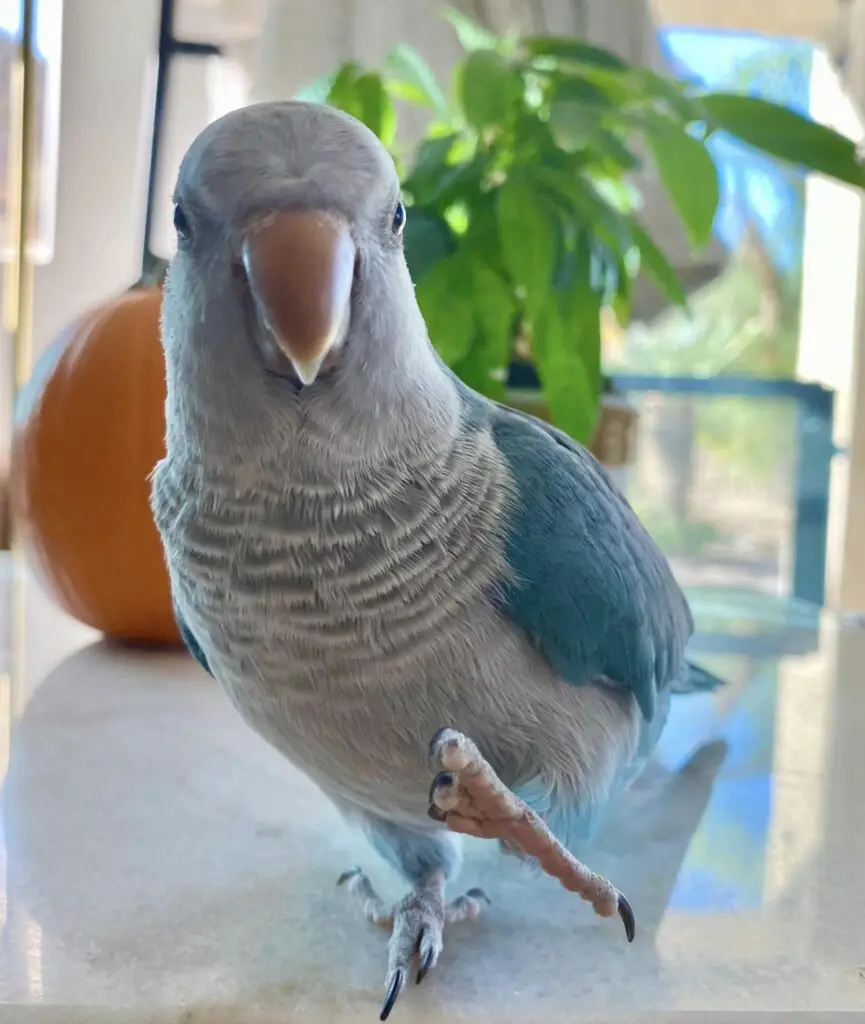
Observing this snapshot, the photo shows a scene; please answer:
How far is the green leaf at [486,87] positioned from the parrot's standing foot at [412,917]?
0.61 meters

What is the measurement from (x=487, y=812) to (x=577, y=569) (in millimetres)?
99

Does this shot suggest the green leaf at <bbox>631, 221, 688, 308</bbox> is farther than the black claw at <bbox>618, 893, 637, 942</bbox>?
Yes

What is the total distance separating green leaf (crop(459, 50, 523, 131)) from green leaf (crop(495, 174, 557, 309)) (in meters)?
0.10

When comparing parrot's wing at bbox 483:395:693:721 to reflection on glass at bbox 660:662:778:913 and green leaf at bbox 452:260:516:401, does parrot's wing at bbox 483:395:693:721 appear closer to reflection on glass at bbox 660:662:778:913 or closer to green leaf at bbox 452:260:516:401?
reflection on glass at bbox 660:662:778:913

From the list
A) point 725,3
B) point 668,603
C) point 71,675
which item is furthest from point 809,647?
point 725,3

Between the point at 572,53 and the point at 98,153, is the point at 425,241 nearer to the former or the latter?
the point at 572,53

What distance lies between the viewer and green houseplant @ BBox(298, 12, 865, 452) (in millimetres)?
699

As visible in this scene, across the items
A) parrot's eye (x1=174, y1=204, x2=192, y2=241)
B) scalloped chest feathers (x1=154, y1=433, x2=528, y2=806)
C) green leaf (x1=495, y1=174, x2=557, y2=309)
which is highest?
green leaf (x1=495, y1=174, x2=557, y2=309)

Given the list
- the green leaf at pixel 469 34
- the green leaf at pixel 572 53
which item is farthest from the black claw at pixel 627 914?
the green leaf at pixel 469 34

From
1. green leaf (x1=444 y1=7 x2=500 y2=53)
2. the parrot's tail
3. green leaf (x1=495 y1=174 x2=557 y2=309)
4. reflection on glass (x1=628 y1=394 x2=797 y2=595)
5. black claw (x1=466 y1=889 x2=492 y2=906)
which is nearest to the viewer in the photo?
black claw (x1=466 y1=889 x2=492 y2=906)

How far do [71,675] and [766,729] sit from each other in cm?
55

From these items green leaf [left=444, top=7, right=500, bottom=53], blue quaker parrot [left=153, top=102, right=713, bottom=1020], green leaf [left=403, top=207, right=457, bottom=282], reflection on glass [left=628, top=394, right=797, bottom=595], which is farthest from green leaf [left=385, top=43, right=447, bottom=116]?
blue quaker parrot [left=153, top=102, right=713, bottom=1020]

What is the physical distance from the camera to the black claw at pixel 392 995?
12.6 inches

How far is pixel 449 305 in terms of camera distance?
71cm
